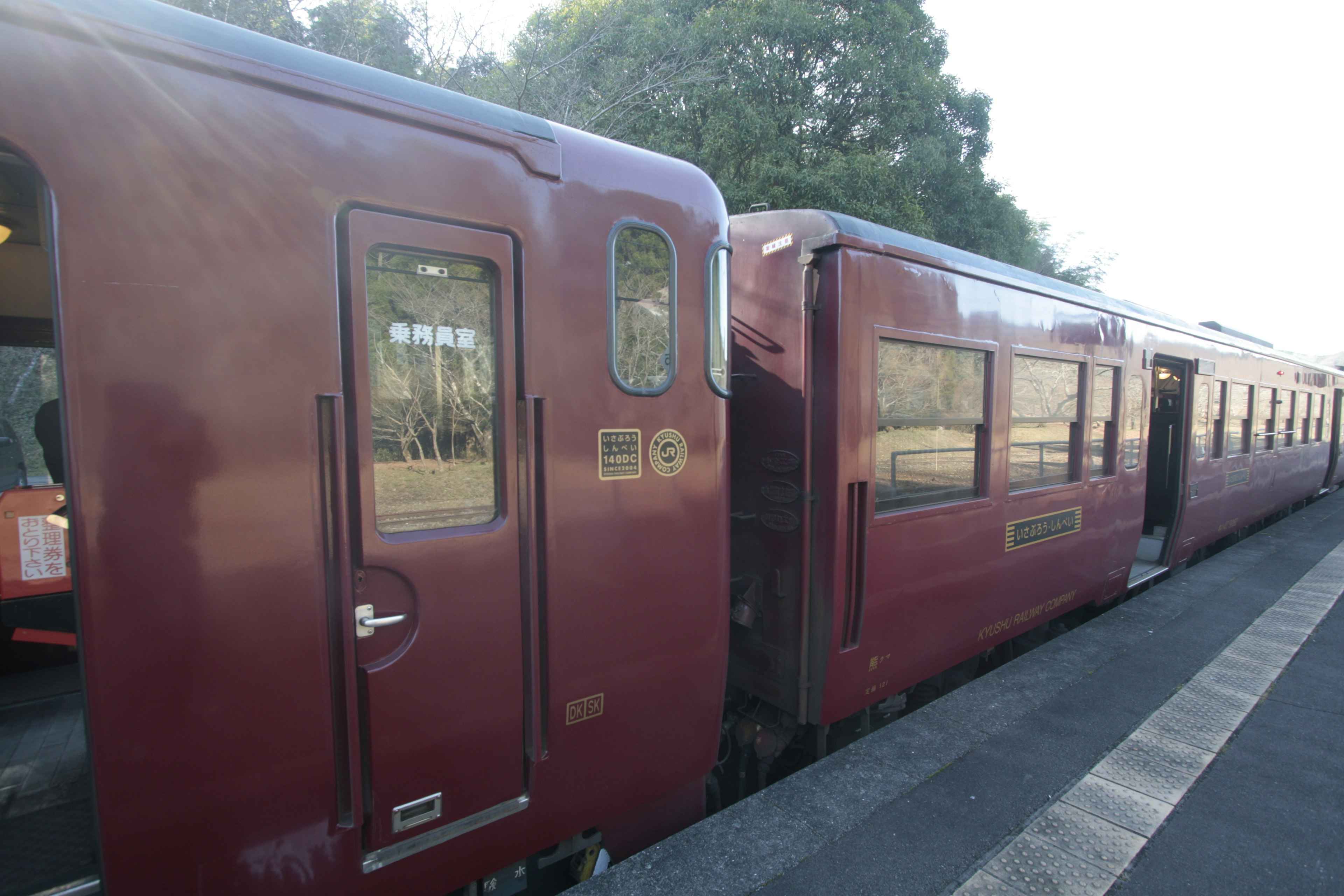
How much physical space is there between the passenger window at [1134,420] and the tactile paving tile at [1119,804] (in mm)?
3370

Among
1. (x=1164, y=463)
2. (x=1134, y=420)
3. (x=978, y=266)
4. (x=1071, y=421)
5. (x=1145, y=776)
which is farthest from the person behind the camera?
(x=1164, y=463)

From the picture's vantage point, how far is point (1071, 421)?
15.9ft

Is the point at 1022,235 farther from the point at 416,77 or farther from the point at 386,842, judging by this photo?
the point at 386,842

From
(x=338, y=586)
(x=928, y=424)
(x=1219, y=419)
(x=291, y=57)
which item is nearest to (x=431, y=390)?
(x=338, y=586)

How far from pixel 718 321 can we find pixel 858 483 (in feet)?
3.92

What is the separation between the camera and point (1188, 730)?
11.6 ft

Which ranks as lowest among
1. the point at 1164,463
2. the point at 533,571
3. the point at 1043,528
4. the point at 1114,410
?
the point at 1043,528

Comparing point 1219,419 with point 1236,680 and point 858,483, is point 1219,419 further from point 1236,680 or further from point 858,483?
point 858,483

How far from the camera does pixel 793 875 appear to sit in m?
2.46

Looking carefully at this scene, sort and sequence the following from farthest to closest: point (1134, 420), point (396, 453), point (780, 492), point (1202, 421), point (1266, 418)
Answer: point (1266, 418) → point (1202, 421) → point (1134, 420) → point (780, 492) → point (396, 453)

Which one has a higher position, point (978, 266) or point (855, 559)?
point (978, 266)

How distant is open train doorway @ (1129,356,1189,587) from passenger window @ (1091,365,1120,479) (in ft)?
6.77

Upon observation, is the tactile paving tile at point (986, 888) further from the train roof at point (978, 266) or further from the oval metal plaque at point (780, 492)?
the train roof at point (978, 266)

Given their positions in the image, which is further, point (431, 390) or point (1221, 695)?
point (1221, 695)
